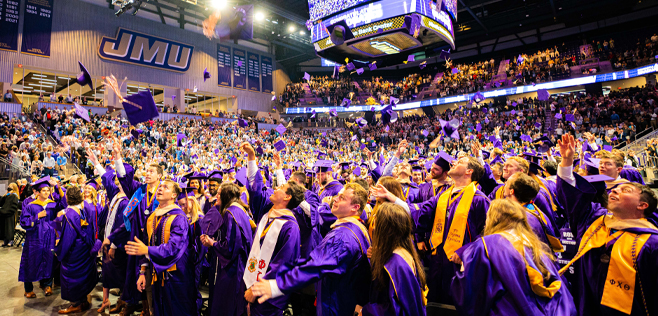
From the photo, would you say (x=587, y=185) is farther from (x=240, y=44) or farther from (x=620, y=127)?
(x=240, y=44)

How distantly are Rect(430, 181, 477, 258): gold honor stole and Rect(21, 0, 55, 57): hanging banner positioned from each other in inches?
1070

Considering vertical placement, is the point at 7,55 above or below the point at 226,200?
above

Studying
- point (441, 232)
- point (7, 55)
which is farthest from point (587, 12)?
point (7, 55)

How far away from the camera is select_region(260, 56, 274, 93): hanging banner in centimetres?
3330

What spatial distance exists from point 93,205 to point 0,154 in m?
11.2

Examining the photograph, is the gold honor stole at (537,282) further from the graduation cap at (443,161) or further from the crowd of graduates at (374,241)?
the graduation cap at (443,161)

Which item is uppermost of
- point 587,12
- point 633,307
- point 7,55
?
point 587,12

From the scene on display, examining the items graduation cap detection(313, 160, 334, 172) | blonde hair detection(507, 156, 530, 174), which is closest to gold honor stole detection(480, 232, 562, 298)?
blonde hair detection(507, 156, 530, 174)

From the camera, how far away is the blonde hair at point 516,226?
1.82 meters

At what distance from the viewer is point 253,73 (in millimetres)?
32469

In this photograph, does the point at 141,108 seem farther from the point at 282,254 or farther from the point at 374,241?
the point at 374,241

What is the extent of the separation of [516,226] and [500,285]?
351 mm

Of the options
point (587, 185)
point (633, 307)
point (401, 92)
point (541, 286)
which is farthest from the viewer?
point (401, 92)

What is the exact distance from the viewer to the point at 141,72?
25.4 metres
